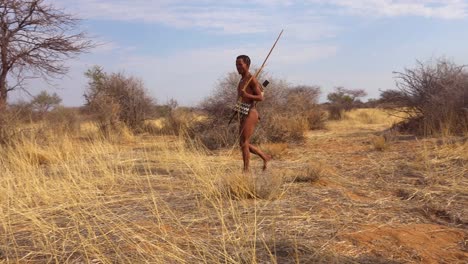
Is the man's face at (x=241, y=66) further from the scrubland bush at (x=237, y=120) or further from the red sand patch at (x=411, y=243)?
the scrubland bush at (x=237, y=120)

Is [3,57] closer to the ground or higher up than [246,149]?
higher up

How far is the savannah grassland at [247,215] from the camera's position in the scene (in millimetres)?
3215

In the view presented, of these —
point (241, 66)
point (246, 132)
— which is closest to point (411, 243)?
point (246, 132)

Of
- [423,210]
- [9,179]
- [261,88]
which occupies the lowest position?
[423,210]

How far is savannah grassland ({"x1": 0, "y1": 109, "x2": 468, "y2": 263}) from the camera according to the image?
321cm

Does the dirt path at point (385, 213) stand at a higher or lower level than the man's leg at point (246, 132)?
lower

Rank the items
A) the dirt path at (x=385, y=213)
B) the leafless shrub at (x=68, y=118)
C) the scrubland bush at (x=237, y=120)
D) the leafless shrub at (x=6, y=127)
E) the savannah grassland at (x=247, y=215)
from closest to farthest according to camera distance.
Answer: the savannah grassland at (x=247, y=215)
the dirt path at (x=385, y=213)
the leafless shrub at (x=6, y=127)
the scrubland bush at (x=237, y=120)
the leafless shrub at (x=68, y=118)

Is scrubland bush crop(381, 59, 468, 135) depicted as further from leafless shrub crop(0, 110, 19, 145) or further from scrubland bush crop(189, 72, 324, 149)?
leafless shrub crop(0, 110, 19, 145)

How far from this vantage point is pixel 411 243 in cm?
345

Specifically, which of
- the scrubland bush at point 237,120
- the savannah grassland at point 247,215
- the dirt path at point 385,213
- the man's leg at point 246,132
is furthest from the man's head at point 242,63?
the scrubland bush at point 237,120

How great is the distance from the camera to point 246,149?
21.0 feet

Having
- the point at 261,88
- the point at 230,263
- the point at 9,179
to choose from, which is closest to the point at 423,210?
the point at 230,263

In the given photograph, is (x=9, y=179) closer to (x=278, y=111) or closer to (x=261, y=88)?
(x=261, y=88)

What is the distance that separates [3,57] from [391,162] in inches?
326
